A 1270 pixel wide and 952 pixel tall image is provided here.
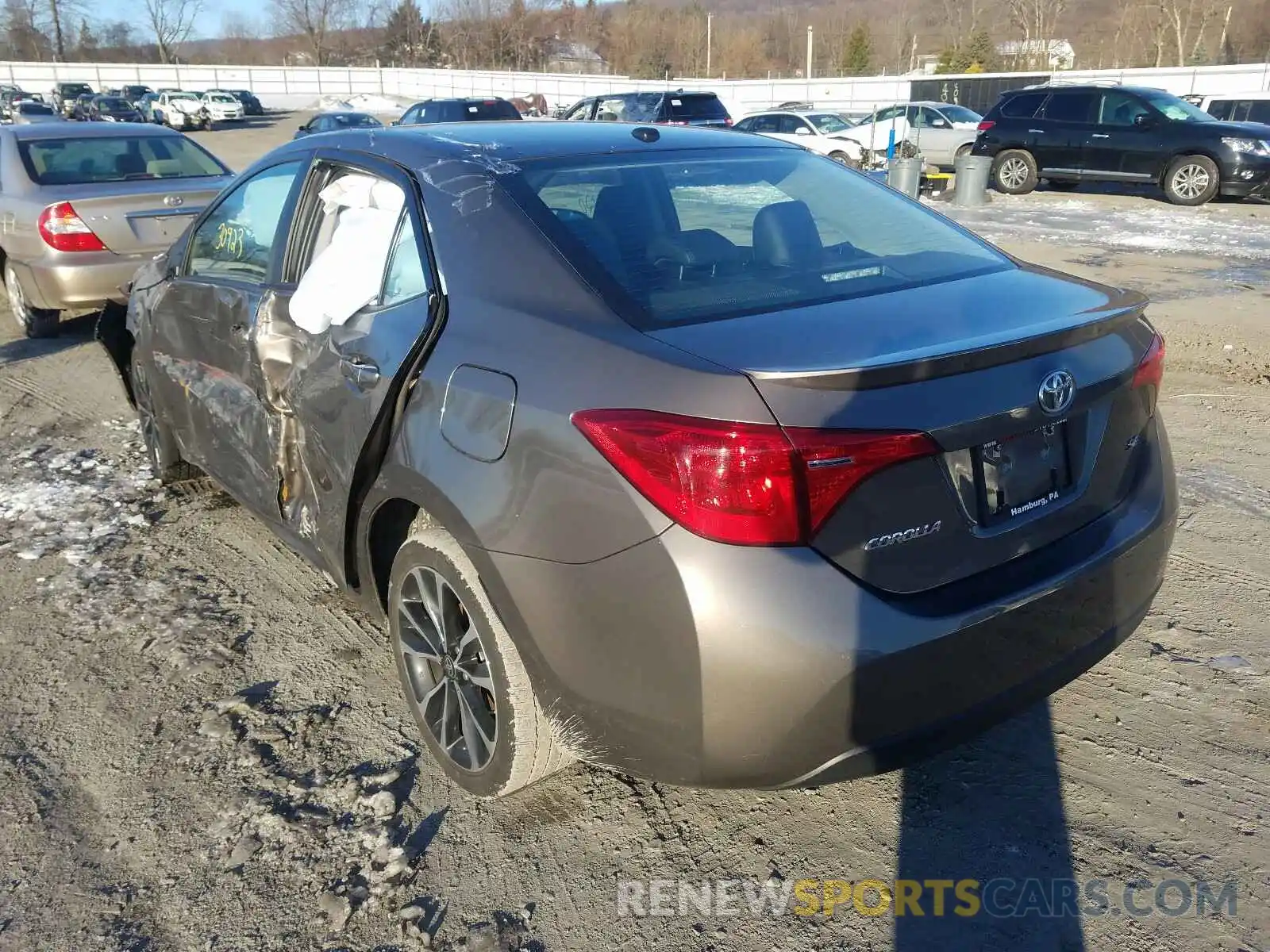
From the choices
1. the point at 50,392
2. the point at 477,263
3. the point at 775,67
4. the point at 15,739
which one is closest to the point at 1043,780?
the point at 477,263

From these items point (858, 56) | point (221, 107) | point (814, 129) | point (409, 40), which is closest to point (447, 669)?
point (814, 129)

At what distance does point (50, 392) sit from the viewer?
678 cm

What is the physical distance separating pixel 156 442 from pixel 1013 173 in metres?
16.3

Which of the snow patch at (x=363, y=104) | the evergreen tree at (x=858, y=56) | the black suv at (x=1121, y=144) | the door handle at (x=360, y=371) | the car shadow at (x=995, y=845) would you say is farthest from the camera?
the evergreen tree at (x=858, y=56)

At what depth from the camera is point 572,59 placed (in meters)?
97.9

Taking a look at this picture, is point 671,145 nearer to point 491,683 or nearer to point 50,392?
point 491,683

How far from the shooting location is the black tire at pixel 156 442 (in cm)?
469

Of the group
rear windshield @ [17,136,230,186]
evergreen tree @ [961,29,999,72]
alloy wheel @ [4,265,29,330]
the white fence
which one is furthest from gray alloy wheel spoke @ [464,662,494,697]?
evergreen tree @ [961,29,999,72]

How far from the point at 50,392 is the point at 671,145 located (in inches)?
215

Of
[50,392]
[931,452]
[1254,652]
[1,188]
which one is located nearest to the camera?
[931,452]

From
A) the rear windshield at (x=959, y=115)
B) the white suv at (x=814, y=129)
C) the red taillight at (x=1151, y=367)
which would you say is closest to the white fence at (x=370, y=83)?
the white suv at (x=814, y=129)

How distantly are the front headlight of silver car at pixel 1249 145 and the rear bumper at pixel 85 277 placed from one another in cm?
1494

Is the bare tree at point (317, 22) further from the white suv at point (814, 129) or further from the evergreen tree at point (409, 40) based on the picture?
the white suv at point (814, 129)

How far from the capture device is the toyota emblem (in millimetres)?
2176
